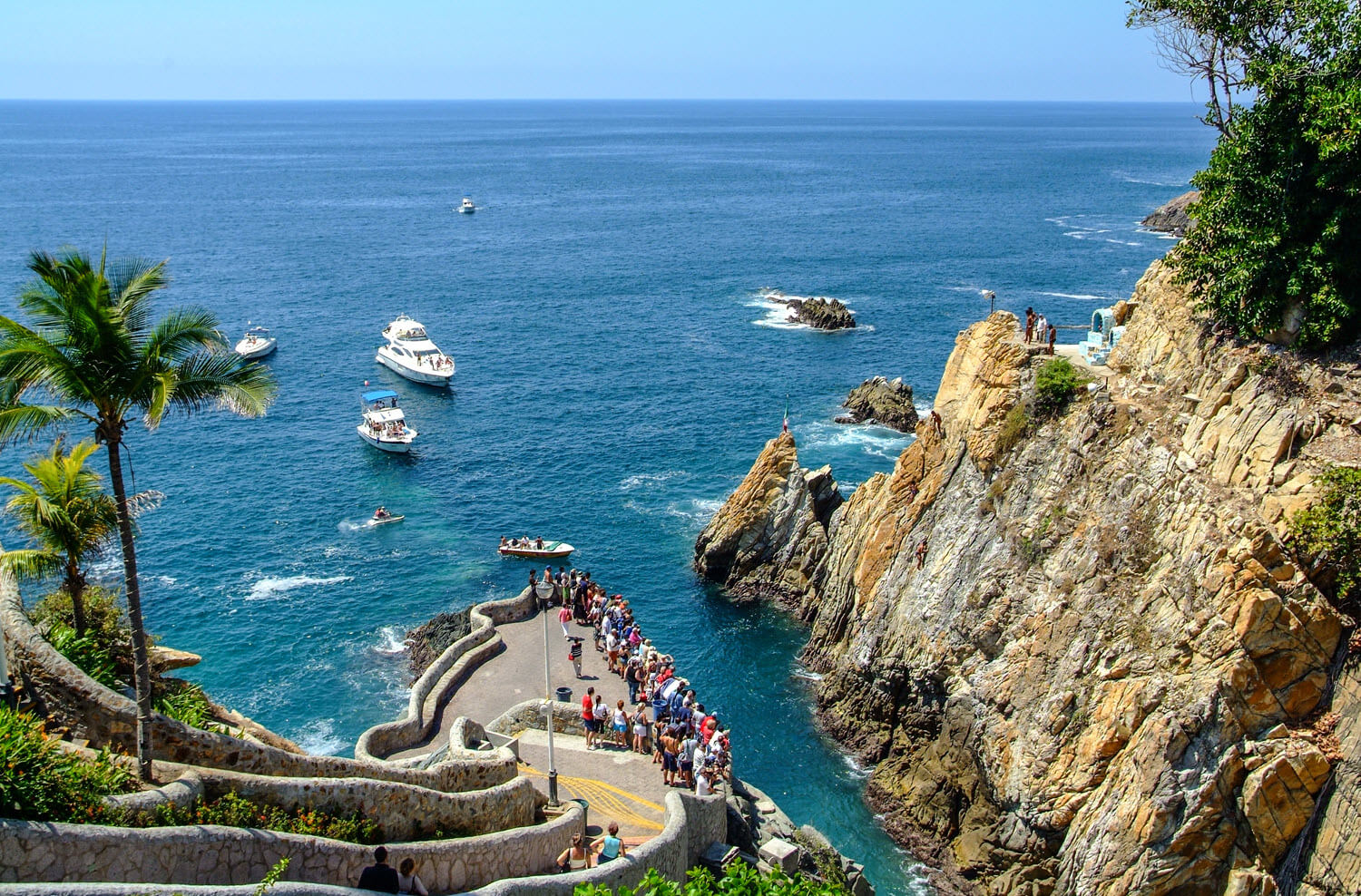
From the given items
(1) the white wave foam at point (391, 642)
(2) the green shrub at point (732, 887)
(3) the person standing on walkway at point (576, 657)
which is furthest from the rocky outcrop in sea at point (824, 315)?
(2) the green shrub at point (732, 887)

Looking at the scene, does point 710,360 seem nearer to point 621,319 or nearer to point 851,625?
point 621,319

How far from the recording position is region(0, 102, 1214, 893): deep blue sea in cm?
4347

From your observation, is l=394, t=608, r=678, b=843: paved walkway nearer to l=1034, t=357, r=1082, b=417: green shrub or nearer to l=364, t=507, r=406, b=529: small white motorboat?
l=1034, t=357, r=1082, b=417: green shrub

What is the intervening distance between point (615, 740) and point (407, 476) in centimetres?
3680

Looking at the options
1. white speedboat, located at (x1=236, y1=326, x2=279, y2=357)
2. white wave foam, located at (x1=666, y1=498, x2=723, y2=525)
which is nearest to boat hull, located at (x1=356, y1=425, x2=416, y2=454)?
white wave foam, located at (x1=666, y1=498, x2=723, y2=525)

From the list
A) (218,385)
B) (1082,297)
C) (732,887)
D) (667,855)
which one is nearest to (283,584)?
(667,855)

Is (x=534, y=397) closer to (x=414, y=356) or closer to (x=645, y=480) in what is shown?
(x=414, y=356)

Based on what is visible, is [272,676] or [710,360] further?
[710,360]

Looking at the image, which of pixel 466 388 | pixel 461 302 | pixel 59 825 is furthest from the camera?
pixel 461 302

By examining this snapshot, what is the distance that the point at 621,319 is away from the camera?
99.6 meters

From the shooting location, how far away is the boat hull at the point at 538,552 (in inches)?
2032

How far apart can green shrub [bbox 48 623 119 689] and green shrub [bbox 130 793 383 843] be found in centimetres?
438

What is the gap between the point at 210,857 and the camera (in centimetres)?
1614

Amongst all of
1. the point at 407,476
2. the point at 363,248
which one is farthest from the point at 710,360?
the point at 363,248
